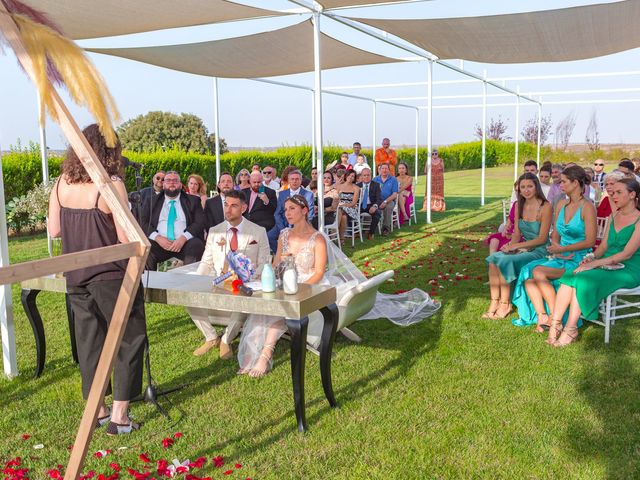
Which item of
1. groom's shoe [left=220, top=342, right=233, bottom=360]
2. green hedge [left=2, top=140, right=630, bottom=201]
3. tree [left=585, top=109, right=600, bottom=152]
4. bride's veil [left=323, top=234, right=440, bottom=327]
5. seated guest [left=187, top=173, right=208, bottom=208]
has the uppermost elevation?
tree [left=585, top=109, right=600, bottom=152]

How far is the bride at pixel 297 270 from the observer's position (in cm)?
422

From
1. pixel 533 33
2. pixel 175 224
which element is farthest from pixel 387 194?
pixel 175 224

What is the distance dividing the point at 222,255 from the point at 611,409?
2.78m

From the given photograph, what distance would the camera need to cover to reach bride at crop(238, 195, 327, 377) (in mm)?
4219

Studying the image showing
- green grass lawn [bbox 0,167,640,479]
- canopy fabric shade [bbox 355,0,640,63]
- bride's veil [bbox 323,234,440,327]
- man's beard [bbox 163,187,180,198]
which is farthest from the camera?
man's beard [bbox 163,187,180,198]

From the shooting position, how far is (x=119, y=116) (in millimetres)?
1994

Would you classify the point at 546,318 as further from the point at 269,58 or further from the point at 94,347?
the point at 269,58

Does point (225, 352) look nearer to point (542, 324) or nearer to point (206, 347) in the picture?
point (206, 347)

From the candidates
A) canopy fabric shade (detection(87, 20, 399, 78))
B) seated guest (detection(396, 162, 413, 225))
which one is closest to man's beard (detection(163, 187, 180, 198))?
canopy fabric shade (detection(87, 20, 399, 78))

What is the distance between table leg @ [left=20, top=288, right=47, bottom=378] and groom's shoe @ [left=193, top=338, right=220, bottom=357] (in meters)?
1.03

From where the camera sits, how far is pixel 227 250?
15.4 feet

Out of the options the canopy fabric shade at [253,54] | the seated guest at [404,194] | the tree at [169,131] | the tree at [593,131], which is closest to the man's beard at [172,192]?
the canopy fabric shade at [253,54]

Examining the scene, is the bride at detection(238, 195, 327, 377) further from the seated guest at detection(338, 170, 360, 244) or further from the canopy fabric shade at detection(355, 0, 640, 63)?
the seated guest at detection(338, 170, 360, 244)

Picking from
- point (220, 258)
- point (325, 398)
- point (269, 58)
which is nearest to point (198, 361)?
point (220, 258)
